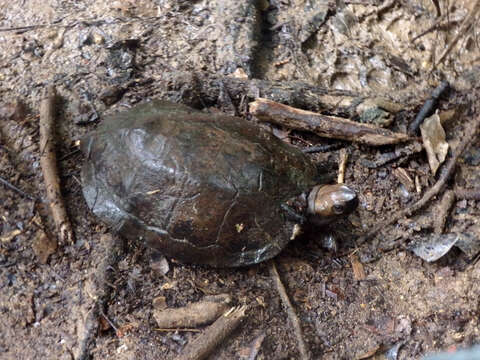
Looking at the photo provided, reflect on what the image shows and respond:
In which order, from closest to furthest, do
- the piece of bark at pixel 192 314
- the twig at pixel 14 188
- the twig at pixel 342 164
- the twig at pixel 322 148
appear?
the piece of bark at pixel 192 314 < the twig at pixel 14 188 < the twig at pixel 342 164 < the twig at pixel 322 148

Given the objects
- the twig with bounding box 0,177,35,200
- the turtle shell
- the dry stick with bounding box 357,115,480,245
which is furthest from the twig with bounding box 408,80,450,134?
the twig with bounding box 0,177,35,200

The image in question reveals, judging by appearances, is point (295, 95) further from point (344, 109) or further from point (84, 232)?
point (84, 232)

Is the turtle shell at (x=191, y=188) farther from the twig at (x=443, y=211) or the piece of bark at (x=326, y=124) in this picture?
the twig at (x=443, y=211)

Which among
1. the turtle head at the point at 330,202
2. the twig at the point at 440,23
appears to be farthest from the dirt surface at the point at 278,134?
the turtle head at the point at 330,202

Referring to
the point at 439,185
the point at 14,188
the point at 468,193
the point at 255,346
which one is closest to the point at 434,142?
the point at 439,185

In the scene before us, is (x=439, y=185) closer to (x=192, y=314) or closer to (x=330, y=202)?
(x=330, y=202)

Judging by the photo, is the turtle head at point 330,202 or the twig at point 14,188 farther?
the twig at point 14,188

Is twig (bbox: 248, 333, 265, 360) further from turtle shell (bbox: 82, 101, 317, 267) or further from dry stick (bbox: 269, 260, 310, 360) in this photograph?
Result: turtle shell (bbox: 82, 101, 317, 267)
